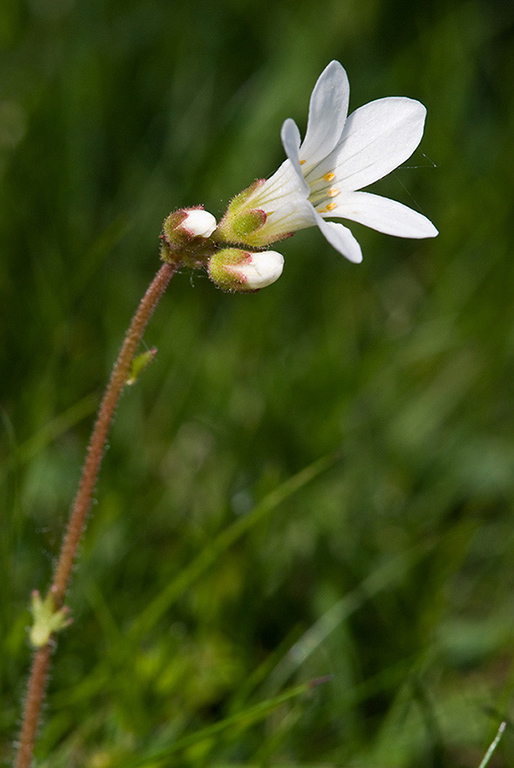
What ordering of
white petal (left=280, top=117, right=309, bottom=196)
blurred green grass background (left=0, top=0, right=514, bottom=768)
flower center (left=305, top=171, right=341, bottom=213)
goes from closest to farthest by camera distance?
white petal (left=280, top=117, right=309, bottom=196)
flower center (left=305, top=171, right=341, bottom=213)
blurred green grass background (left=0, top=0, right=514, bottom=768)

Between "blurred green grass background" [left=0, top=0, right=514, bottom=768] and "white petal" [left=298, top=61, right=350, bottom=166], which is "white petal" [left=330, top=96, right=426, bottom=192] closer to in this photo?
"white petal" [left=298, top=61, right=350, bottom=166]

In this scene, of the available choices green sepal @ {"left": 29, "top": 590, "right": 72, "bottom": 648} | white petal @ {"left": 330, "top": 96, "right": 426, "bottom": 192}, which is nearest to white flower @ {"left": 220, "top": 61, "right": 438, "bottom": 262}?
white petal @ {"left": 330, "top": 96, "right": 426, "bottom": 192}

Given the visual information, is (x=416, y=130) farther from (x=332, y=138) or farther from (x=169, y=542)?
(x=169, y=542)

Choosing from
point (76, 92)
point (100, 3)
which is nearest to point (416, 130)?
point (76, 92)

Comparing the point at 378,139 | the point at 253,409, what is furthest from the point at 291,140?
the point at 253,409

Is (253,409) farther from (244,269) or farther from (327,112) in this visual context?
(327,112)

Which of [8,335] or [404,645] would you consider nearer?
[404,645]
